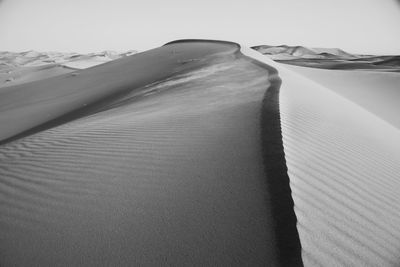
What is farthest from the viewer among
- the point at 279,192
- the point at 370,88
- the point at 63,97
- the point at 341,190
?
the point at 370,88

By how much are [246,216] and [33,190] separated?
2170mm

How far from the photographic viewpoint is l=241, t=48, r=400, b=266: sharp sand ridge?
1847 millimetres

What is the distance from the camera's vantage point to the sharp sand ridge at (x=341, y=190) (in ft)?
6.06

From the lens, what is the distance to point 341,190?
2463mm

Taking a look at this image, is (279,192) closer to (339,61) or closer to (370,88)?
(370,88)

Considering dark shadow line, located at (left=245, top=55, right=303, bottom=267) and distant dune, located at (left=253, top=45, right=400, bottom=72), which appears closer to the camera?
dark shadow line, located at (left=245, top=55, right=303, bottom=267)

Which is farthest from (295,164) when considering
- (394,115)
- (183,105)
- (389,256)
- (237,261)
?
(394,115)

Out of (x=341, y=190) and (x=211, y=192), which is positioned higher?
(x=211, y=192)

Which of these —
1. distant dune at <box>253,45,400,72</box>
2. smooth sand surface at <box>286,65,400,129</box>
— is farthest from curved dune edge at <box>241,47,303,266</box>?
distant dune at <box>253,45,400,72</box>

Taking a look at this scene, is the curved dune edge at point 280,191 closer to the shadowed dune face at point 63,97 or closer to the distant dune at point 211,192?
the distant dune at point 211,192

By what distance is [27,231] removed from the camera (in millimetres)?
2328

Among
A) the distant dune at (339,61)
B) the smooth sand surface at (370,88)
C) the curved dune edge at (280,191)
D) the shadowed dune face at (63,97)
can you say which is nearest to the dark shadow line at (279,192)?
the curved dune edge at (280,191)

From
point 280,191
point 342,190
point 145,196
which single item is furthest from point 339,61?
point 145,196

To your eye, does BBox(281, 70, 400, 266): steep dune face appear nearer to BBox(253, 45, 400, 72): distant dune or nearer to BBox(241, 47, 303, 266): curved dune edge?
BBox(241, 47, 303, 266): curved dune edge
